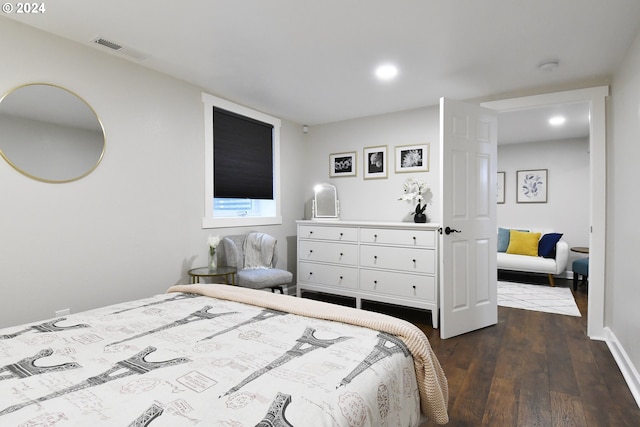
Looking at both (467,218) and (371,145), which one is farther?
(371,145)

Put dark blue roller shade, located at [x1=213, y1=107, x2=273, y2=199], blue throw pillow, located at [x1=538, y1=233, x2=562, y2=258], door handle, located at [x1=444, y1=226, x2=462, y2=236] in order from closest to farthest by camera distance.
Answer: door handle, located at [x1=444, y1=226, x2=462, y2=236] < dark blue roller shade, located at [x1=213, y1=107, x2=273, y2=199] < blue throw pillow, located at [x1=538, y1=233, x2=562, y2=258]

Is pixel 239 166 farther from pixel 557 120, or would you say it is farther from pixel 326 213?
pixel 557 120

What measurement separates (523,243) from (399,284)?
3.25m

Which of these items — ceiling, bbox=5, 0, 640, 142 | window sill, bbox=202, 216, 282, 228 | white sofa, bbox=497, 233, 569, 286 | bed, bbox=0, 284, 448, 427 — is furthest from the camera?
white sofa, bbox=497, 233, 569, 286

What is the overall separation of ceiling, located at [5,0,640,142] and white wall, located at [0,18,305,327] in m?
0.19

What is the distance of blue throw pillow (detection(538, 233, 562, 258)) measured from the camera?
5.31m

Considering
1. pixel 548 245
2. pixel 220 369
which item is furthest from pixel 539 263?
pixel 220 369

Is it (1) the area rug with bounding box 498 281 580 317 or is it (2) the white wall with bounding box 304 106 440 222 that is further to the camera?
(1) the area rug with bounding box 498 281 580 317

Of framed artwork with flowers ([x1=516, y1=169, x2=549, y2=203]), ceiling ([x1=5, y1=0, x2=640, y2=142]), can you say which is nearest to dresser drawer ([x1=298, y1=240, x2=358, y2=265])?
ceiling ([x1=5, y1=0, x2=640, y2=142])

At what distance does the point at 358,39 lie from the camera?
2377mm

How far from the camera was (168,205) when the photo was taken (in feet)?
9.95

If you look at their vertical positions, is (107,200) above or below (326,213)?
above

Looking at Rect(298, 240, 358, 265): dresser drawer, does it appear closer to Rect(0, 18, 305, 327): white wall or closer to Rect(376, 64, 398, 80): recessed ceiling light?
Rect(0, 18, 305, 327): white wall

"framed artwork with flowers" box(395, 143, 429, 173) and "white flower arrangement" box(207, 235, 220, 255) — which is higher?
"framed artwork with flowers" box(395, 143, 429, 173)
